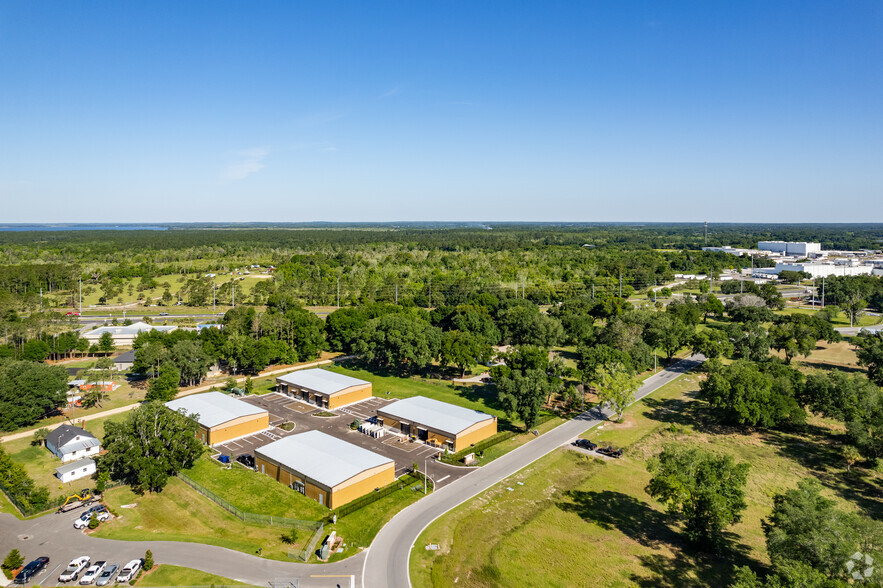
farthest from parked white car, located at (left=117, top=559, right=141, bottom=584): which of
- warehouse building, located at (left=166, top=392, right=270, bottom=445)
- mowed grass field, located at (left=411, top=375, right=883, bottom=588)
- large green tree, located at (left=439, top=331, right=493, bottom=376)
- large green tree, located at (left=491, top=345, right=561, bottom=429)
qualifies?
large green tree, located at (left=439, top=331, right=493, bottom=376)

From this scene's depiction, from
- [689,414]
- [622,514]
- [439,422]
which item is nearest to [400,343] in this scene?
[439,422]

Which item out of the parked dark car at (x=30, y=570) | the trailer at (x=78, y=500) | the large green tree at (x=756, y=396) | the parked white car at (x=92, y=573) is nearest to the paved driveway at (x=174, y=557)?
the parked dark car at (x=30, y=570)

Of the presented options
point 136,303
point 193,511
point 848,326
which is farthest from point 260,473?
point 848,326

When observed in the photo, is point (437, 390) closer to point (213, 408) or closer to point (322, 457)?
point (322, 457)

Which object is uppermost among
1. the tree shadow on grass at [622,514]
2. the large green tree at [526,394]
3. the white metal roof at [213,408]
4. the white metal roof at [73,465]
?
the large green tree at [526,394]

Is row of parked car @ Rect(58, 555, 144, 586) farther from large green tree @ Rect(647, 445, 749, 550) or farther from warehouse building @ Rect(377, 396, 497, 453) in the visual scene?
large green tree @ Rect(647, 445, 749, 550)

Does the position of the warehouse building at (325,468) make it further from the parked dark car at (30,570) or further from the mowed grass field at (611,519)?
the parked dark car at (30,570)
